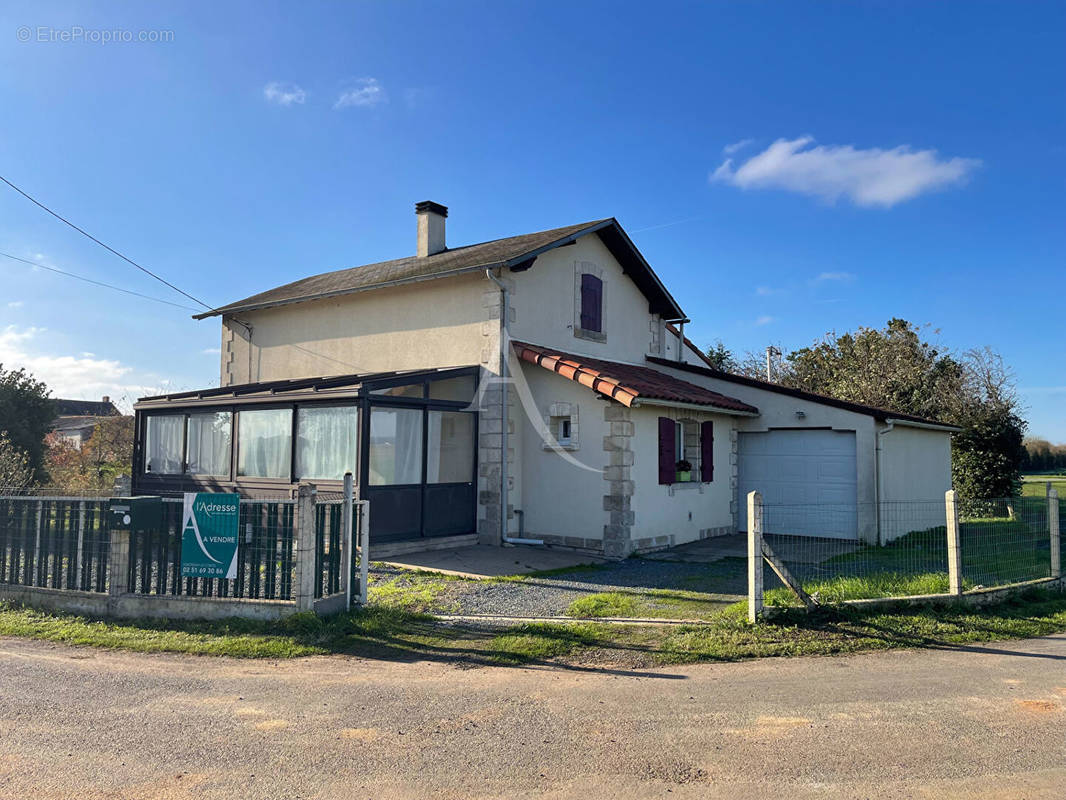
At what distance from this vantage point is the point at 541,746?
172 inches

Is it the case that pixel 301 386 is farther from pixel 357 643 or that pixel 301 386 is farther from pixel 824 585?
pixel 824 585

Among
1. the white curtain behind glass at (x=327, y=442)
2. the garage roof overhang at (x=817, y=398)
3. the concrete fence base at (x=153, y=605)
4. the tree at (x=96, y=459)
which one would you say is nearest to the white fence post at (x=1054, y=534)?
the garage roof overhang at (x=817, y=398)

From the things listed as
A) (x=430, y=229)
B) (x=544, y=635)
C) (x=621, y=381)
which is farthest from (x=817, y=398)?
(x=544, y=635)

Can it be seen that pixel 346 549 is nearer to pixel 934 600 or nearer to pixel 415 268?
pixel 934 600

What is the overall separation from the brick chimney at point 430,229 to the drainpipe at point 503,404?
14.9 feet

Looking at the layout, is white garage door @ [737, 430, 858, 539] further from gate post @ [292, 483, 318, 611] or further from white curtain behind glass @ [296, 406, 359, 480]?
gate post @ [292, 483, 318, 611]

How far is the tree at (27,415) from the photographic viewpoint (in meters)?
19.0

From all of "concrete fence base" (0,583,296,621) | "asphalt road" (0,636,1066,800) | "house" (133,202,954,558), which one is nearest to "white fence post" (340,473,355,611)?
"concrete fence base" (0,583,296,621)

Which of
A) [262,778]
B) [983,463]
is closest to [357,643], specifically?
[262,778]

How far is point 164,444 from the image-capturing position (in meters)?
15.1

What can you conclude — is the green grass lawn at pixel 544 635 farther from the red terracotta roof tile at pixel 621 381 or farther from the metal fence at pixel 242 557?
the red terracotta roof tile at pixel 621 381

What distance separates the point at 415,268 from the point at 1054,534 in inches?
473

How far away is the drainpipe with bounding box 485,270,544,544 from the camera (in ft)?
42.2

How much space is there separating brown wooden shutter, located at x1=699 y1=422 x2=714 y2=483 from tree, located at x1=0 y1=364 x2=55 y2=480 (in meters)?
16.6
